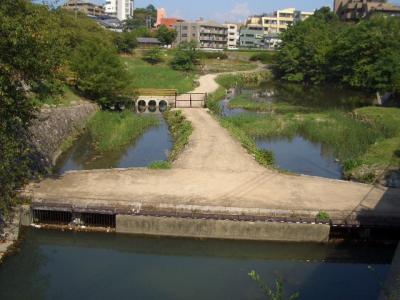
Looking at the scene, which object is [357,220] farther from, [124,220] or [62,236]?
[62,236]

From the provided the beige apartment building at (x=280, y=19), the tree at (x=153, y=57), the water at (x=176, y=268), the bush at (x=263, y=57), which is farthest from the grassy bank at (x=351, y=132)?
the beige apartment building at (x=280, y=19)

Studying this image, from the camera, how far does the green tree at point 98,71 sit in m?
31.8

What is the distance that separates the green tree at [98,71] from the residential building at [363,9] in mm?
62718

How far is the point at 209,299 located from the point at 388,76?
31.8 metres

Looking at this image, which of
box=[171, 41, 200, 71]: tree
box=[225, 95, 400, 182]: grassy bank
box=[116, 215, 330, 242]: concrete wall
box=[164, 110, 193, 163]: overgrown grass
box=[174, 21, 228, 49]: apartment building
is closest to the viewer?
box=[116, 215, 330, 242]: concrete wall

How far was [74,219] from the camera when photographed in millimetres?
14586

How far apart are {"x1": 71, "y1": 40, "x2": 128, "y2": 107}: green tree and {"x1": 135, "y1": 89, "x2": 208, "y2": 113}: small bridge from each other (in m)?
4.62

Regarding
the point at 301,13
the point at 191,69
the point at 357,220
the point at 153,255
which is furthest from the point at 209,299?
the point at 301,13

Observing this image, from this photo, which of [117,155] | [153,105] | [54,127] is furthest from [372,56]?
[54,127]

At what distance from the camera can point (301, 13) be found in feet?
468

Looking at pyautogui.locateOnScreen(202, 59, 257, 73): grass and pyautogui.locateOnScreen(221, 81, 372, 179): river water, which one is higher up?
pyautogui.locateOnScreen(202, 59, 257, 73): grass

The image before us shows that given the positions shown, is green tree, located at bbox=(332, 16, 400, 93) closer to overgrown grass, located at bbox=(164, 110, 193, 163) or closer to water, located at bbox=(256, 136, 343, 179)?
water, located at bbox=(256, 136, 343, 179)

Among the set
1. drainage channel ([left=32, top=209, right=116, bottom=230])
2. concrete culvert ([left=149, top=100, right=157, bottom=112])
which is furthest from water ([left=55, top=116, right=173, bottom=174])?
concrete culvert ([left=149, top=100, right=157, bottom=112])

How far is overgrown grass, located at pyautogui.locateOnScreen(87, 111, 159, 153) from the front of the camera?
25.4m
